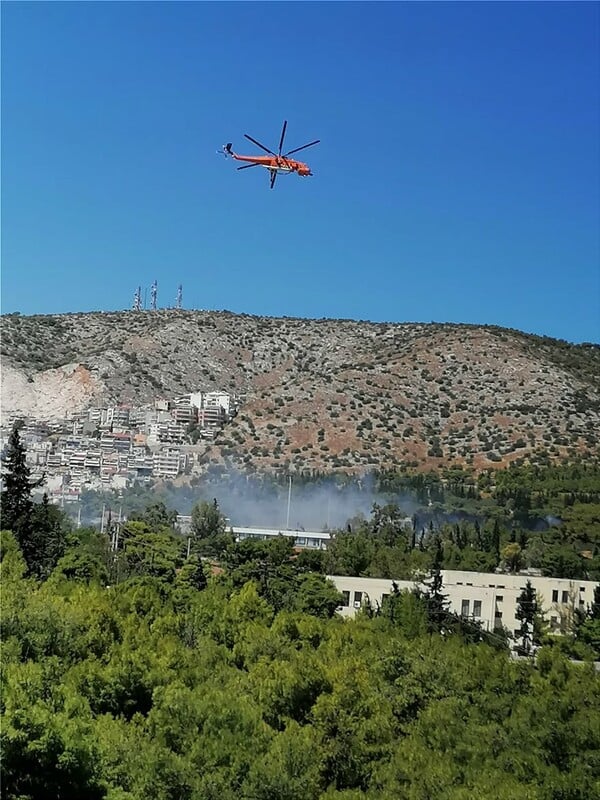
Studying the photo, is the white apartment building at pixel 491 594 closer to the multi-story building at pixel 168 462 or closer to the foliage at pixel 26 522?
the foliage at pixel 26 522

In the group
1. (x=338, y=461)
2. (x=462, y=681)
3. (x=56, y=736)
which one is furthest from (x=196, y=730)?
(x=338, y=461)

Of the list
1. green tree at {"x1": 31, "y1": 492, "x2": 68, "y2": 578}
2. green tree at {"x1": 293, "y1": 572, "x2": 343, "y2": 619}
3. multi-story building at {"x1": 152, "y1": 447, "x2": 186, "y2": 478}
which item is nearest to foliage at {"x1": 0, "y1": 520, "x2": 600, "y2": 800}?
green tree at {"x1": 293, "y1": 572, "x2": 343, "y2": 619}

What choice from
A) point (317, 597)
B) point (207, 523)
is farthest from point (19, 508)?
point (207, 523)

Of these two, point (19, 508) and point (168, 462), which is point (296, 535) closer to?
point (19, 508)

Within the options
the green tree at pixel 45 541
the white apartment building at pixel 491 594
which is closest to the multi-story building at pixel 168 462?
the green tree at pixel 45 541

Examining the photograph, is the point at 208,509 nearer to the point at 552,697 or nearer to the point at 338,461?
the point at 338,461

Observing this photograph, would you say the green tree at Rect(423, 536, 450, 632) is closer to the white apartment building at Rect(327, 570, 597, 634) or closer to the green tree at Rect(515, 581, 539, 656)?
the white apartment building at Rect(327, 570, 597, 634)
